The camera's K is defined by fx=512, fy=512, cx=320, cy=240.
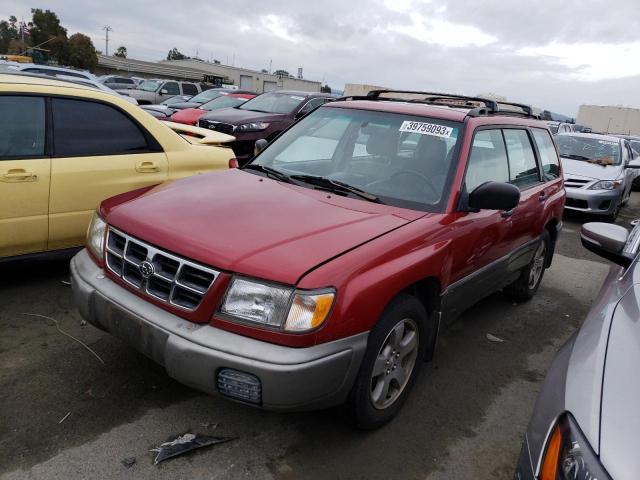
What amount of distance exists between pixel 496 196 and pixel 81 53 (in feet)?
182

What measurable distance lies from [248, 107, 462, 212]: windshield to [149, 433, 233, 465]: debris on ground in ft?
5.10

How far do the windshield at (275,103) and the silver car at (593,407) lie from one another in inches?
344

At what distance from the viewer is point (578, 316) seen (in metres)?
4.88

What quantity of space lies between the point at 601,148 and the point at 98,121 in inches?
401

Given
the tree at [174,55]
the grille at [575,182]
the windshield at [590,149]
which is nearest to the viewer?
the grille at [575,182]

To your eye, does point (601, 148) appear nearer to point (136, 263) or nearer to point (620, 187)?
point (620, 187)

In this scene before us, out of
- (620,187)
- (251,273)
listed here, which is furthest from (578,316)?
(620,187)

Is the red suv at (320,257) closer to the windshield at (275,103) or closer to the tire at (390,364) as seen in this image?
the tire at (390,364)

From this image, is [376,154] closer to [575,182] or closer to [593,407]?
[593,407]

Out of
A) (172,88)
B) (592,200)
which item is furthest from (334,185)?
(172,88)

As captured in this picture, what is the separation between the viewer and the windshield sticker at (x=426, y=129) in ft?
10.9

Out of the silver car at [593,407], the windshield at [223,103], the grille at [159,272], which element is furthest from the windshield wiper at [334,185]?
the windshield at [223,103]

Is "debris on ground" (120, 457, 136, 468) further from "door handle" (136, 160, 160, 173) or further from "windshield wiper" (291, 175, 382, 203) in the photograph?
"door handle" (136, 160, 160, 173)

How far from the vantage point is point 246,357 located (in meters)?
2.13
